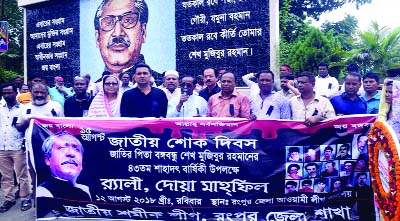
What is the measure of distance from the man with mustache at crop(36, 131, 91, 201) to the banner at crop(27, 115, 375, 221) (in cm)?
1

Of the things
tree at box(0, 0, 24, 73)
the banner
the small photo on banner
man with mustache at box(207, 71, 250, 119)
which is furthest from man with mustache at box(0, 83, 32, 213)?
tree at box(0, 0, 24, 73)

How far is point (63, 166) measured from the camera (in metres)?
5.38

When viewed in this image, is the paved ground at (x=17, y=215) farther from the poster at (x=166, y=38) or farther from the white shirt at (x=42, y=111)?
the poster at (x=166, y=38)

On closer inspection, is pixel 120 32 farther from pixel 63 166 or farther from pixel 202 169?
pixel 202 169

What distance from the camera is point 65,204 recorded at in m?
5.38

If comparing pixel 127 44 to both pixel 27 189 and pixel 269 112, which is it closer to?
pixel 27 189


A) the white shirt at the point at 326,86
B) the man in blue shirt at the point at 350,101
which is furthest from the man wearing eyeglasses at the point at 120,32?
the man in blue shirt at the point at 350,101

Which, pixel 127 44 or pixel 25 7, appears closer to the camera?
pixel 127 44

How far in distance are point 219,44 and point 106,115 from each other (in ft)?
A: 17.6

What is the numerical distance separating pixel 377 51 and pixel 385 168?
42.6ft

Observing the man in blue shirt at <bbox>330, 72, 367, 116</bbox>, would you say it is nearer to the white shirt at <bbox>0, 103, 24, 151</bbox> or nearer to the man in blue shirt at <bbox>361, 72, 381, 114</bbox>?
the man in blue shirt at <bbox>361, 72, 381, 114</bbox>

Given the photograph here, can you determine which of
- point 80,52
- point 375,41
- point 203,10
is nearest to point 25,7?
point 80,52

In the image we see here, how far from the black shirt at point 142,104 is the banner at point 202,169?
1.46 ft

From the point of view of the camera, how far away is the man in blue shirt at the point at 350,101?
5.55 meters
